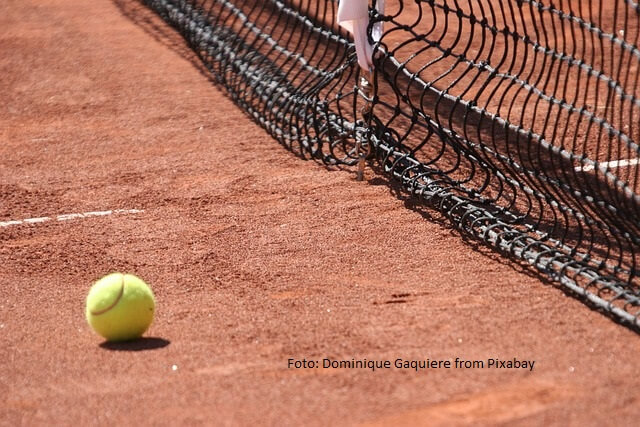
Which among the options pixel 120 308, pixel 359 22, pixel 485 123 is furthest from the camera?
pixel 485 123

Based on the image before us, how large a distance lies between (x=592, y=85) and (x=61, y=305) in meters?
5.35

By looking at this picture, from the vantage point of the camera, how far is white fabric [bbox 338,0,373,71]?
255 inches

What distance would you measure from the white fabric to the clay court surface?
843mm

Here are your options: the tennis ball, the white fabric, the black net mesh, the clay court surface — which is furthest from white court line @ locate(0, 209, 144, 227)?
the tennis ball

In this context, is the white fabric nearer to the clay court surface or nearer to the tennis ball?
the clay court surface

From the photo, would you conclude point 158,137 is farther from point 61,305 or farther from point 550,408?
point 550,408

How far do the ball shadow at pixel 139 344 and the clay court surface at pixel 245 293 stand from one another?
0.01 m

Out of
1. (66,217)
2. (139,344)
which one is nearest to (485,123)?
(66,217)

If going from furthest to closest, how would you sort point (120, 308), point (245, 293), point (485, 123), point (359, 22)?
point (485, 123) < point (359, 22) < point (245, 293) < point (120, 308)

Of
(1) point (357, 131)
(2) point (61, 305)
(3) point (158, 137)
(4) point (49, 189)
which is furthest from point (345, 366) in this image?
(3) point (158, 137)

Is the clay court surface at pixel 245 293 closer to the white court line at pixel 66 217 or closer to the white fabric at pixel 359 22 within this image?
the white court line at pixel 66 217

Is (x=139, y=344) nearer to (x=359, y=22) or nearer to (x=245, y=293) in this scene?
(x=245, y=293)

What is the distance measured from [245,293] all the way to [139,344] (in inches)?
29.4

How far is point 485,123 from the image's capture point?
8164 millimetres
